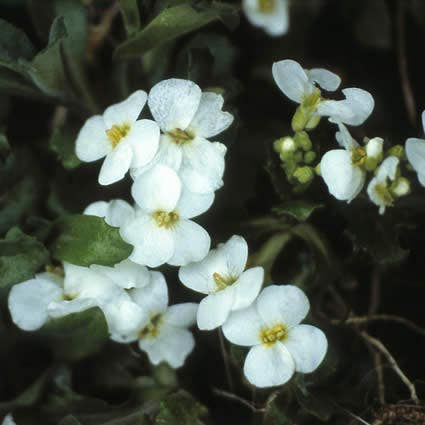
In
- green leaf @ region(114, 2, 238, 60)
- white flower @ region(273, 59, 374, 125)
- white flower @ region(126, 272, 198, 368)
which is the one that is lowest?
white flower @ region(126, 272, 198, 368)

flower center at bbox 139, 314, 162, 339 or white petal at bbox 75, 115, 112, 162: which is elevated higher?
white petal at bbox 75, 115, 112, 162

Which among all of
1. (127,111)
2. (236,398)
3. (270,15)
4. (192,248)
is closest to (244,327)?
(192,248)

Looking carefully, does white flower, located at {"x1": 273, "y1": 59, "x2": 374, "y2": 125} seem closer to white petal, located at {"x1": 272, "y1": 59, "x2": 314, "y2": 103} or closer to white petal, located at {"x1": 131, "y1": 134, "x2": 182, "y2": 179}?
white petal, located at {"x1": 272, "y1": 59, "x2": 314, "y2": 103}

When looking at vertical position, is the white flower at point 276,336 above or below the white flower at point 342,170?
below

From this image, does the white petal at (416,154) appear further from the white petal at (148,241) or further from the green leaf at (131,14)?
the green leaf at (131,14)

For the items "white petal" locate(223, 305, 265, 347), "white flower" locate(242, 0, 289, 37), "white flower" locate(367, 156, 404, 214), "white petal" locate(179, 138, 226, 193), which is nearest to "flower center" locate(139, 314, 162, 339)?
"white petal" locate(223, 305, 265, 347)

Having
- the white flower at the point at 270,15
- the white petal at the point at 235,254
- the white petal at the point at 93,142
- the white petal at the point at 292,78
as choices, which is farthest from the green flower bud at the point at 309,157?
the white flower at the point at 270,15

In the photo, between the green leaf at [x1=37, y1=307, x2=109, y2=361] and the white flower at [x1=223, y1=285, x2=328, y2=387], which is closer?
the white flower at [x1=223, y1=285, x2=328, y2=387]
